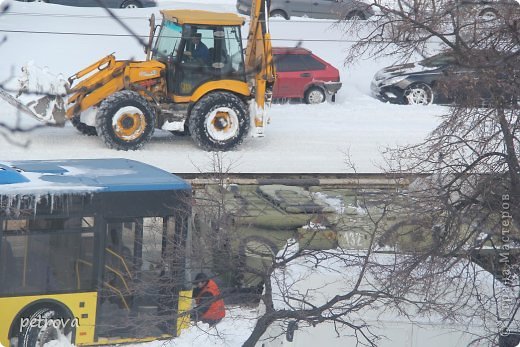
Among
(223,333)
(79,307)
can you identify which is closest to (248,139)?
(223,333)

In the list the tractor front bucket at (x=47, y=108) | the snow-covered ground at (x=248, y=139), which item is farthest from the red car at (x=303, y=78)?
the tractor front bucket at (x=47, y=108)

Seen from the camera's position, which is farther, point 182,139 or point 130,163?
point 182,139

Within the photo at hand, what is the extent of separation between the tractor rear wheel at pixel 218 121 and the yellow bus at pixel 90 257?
26.3 feet

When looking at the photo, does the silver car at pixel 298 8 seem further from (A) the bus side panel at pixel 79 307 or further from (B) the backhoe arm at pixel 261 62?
(A) the bus side panel at pixel 79 307

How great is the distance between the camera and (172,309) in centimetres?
1271

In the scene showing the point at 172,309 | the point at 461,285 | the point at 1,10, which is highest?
the point at 1,10

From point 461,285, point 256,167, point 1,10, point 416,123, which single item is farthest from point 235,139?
point 1,10

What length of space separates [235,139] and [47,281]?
9.67m

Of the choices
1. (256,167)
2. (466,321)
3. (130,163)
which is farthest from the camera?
(256,167)

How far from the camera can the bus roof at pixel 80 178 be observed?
12.8 m

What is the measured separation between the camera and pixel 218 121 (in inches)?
860

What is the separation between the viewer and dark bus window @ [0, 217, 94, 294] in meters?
12.6

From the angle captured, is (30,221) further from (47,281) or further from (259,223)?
(259,223)
